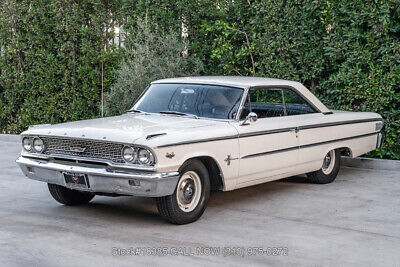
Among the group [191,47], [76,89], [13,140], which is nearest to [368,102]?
[191,47]

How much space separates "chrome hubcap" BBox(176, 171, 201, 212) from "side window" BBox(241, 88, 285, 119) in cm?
115

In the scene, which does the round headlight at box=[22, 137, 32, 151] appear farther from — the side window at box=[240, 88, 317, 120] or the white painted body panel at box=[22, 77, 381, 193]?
the side window at box=[240, 88, 317, 120]

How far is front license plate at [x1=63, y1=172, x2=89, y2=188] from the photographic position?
20.6 feet

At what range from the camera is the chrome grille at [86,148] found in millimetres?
6215

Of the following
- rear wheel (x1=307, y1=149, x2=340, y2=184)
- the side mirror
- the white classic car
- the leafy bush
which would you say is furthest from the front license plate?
the leafy bush

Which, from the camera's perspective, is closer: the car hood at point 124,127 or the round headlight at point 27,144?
the car hood at point 124,127

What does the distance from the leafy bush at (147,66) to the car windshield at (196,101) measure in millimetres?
4178

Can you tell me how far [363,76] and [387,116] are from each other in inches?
31.4

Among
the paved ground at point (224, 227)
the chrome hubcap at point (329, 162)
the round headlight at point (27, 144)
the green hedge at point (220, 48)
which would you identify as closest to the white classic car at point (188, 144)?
the round headlight at point (27, 144)

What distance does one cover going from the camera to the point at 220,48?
1202cm

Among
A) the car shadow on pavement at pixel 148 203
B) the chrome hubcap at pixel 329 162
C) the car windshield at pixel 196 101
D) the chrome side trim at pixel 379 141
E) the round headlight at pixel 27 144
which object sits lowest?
the car shadow on pavement at pixel 148 203

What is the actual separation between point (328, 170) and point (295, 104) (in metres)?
1.25

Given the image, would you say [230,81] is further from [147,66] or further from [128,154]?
[147,66]

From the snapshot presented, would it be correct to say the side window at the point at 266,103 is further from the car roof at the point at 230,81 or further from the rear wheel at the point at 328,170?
the rear wheel at the point at 328,170
